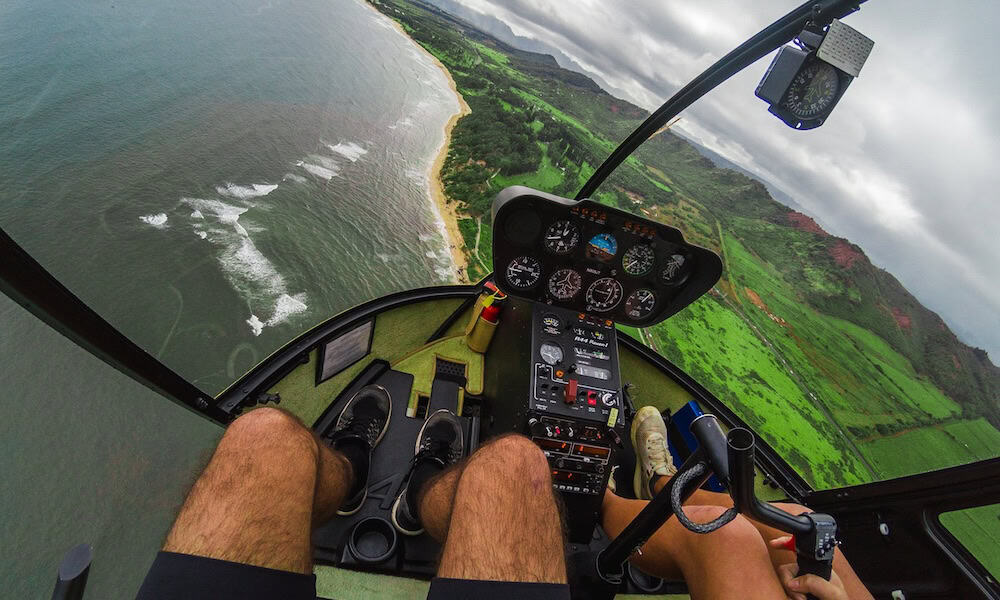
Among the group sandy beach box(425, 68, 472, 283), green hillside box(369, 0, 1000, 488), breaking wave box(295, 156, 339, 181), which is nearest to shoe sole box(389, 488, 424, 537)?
green hillside box(369, 0, 1000, 488)

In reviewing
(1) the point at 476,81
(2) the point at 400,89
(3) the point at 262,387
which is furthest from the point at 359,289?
(1) the point at 476,81

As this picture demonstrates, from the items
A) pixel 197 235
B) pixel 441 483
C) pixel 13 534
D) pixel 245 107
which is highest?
pixel 441 483

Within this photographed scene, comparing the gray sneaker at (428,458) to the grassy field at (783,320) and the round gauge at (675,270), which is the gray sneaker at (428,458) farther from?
the grassy field at (783,320)

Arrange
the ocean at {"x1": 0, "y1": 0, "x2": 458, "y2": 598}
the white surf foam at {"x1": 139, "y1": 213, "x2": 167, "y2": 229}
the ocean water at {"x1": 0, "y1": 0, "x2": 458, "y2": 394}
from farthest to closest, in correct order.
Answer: the white surf foam at {"x1": 139, "y1": 213, "x2": 167, "y2": 229} → the ocean water at {"x1": 0, "y1": 0, "x2": 458, "y2": 394} → the ocean at {"x1": 0, "y1": 0, "x2": 458, "y2": 598}

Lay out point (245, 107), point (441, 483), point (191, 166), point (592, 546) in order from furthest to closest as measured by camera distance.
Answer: point (245, 107) < point (191, 166) < point (592, 546) < point (441, 483)

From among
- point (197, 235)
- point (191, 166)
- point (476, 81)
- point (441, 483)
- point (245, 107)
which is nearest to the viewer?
point (441, 483)

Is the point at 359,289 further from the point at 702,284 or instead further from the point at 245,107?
the point at 245,107

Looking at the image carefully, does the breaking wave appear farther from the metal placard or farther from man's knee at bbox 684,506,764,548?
man's knee at bbox 684,506,764,548

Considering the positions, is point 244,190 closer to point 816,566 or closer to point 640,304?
point 640,304
